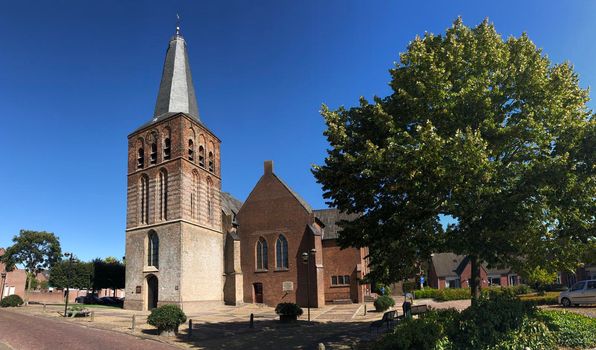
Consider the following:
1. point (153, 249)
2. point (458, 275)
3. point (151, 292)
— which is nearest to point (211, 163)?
point (153, 249)

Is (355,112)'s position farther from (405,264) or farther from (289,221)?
(289,221)

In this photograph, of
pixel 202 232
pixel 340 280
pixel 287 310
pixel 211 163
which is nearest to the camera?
pixel 287 310

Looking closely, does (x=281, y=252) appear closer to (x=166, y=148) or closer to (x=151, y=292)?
(x=151, y=292)

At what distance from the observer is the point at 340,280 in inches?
1628

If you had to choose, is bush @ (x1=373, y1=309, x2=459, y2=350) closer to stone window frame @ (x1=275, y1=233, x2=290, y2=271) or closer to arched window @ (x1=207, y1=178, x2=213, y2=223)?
stone window frame @ (x1=275, y1=233, x2=290, y2=271)

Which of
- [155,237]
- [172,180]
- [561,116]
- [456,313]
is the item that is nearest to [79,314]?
[155,237]

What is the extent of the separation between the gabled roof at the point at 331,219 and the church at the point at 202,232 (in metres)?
0.18

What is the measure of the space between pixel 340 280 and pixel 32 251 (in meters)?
46.2

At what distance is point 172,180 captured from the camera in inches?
1447

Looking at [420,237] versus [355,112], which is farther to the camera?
[355,112]

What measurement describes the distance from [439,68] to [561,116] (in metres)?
3.90

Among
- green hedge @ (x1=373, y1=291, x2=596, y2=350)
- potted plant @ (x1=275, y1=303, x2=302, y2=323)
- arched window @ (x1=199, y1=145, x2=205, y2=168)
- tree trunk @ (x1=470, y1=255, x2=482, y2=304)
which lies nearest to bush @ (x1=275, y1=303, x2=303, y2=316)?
potted plant @ (x1=275, y1=303, x2=302, y2=323)

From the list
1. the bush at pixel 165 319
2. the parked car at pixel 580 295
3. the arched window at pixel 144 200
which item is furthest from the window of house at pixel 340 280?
the bush at pixel 165 319

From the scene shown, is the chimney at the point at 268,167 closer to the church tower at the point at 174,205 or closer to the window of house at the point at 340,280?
the church tower at the point at 174,205
